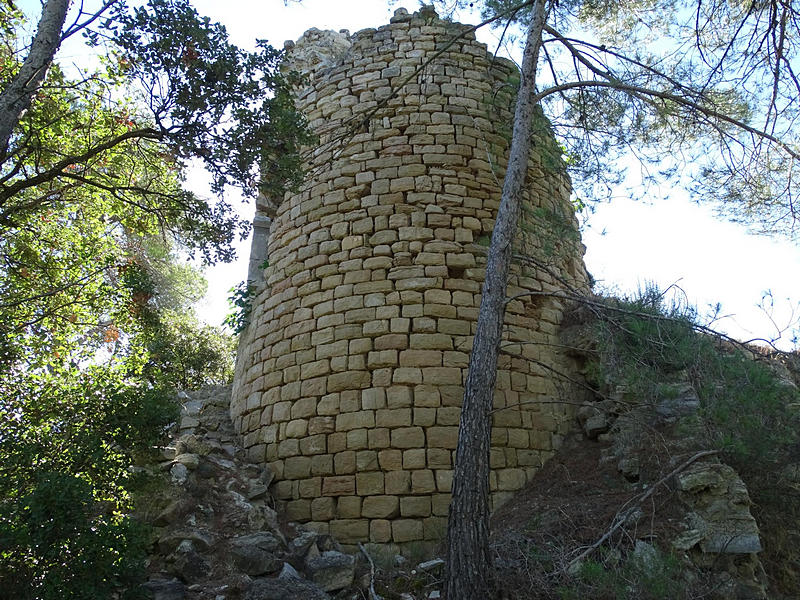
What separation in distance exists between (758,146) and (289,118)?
4404 millimetres

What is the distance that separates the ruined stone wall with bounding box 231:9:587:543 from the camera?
17.9 ft

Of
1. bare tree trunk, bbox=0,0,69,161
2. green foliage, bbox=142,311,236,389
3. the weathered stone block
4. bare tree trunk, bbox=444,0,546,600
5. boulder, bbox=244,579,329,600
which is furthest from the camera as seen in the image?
green foliage, bbox=142,311,236,389

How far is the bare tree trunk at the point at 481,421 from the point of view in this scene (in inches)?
153

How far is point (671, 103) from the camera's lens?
6.29 meters

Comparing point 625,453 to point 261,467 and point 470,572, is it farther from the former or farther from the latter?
point 261,467

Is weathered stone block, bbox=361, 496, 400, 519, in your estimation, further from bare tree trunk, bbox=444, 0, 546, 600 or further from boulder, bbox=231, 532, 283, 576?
bare tree trunk, bbox=444, 0, 546, 600

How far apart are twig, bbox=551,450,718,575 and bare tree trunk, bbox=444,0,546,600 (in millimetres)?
675

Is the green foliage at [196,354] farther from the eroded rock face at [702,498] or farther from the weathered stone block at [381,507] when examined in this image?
the eroded rock face at [702,498]

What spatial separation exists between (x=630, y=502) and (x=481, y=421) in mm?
1332

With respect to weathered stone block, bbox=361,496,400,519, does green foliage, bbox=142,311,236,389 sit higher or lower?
higher

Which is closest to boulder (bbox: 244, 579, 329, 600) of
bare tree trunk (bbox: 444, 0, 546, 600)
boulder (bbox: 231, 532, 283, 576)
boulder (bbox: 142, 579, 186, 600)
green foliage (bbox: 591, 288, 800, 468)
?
boulder (bbox: 231, 532, 283, 576)

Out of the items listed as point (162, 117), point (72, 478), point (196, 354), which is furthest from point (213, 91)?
point (196, 354)

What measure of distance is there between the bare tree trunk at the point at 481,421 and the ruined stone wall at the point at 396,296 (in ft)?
2.29

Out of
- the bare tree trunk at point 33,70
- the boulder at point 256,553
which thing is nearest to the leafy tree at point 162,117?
the bare tree trunk at point 33,70
